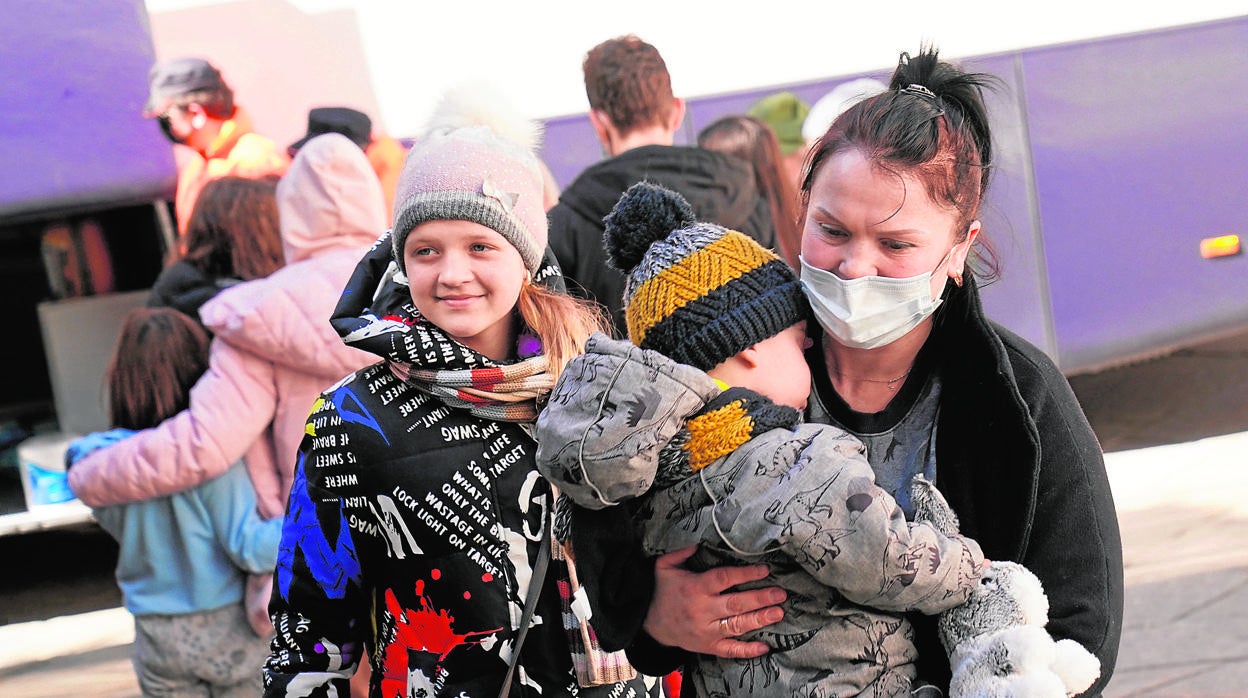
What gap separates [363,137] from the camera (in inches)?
197

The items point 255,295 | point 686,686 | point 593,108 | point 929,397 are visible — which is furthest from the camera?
point 593,108

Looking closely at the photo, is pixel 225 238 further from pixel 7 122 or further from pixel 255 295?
pixel 7 122

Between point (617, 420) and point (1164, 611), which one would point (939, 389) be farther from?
point (1164, 611)

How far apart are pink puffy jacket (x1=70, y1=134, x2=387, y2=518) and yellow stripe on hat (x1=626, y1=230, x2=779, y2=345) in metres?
1.97

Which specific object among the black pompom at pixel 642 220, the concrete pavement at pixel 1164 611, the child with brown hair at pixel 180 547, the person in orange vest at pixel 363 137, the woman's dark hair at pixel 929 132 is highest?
the person in orange vest at pixel 363 137

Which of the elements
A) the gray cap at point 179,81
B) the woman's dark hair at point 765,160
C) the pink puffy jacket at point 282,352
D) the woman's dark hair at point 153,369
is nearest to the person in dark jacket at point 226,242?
the woman's dark hair at point 153,369

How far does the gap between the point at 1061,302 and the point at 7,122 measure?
5.38 meters

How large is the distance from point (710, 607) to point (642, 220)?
0.54 m

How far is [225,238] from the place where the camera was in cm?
416

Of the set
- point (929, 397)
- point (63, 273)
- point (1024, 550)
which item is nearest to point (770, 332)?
point (929, 397)

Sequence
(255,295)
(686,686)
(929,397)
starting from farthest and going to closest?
1. (255,295)
2. (686,686)
3. (929,397)

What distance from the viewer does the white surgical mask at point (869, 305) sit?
61.3 inches

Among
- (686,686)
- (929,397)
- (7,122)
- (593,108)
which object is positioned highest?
(7,122)

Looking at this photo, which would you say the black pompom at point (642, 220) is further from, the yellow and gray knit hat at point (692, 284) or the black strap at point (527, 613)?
the black strap at point (527, 613)
